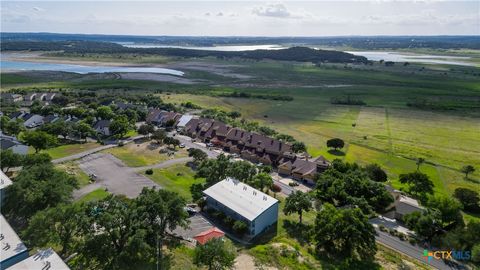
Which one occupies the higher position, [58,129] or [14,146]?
[14,146]

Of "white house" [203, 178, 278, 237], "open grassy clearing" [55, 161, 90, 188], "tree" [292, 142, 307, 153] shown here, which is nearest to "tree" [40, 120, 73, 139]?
"open grassy clearing" [55, 161, 90, 188]

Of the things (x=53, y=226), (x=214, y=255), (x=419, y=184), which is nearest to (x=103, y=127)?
(x=53, y=226)

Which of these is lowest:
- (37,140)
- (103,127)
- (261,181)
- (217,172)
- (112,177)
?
(112,177)

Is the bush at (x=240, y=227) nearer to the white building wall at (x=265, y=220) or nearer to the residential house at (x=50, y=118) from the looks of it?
the white building wall at (x=265, y=220)

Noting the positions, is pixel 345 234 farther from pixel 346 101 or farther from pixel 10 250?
pixel 346 101

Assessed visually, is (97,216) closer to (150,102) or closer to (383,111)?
(150,102)

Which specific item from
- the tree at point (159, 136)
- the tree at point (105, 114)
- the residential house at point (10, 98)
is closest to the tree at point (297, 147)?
the tree at point (159, 136)

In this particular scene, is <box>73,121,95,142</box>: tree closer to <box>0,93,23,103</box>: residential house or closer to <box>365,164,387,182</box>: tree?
<box>0,93,23,103</box>: residential house

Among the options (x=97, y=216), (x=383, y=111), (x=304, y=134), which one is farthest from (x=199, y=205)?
(x=383, y=111)
